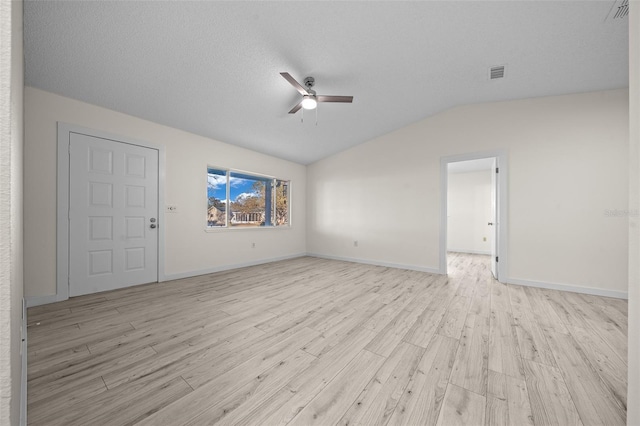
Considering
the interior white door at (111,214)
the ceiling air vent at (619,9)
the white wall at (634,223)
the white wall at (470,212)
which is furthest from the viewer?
the white wall at (470,212)

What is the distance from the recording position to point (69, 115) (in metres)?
3.09

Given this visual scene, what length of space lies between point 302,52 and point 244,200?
11.3 ft

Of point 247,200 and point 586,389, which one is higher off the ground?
point 247,200

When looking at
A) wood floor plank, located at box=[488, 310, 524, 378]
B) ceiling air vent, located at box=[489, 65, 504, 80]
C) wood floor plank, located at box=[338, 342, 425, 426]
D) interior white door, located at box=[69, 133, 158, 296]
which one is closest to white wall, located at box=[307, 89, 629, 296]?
ceiling air vent, located at box=[489, 65, 504, 80]

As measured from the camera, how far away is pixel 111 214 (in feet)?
11.3

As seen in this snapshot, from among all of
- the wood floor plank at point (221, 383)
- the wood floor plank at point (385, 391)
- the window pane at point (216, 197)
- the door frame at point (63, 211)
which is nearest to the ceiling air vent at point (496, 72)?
the wood floor plank at point (385, 391)

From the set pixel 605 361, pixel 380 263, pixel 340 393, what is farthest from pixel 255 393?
pixel 380 263

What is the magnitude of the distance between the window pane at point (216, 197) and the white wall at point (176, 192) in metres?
0.23

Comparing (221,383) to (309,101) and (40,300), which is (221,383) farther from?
(40,300)

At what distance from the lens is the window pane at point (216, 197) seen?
4695 millimetres

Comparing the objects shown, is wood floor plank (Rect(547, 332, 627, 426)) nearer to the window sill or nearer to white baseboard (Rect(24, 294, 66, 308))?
the window sill

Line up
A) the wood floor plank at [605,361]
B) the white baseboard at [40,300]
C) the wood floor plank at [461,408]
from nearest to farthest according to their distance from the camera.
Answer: the wood floor plank at [461,408] → the wood floor plank at [605,361] → the white baseboard at [40,300]

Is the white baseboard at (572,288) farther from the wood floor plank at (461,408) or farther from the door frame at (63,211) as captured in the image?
the door frame at (63,211)

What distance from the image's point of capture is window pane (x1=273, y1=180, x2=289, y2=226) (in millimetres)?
6152
